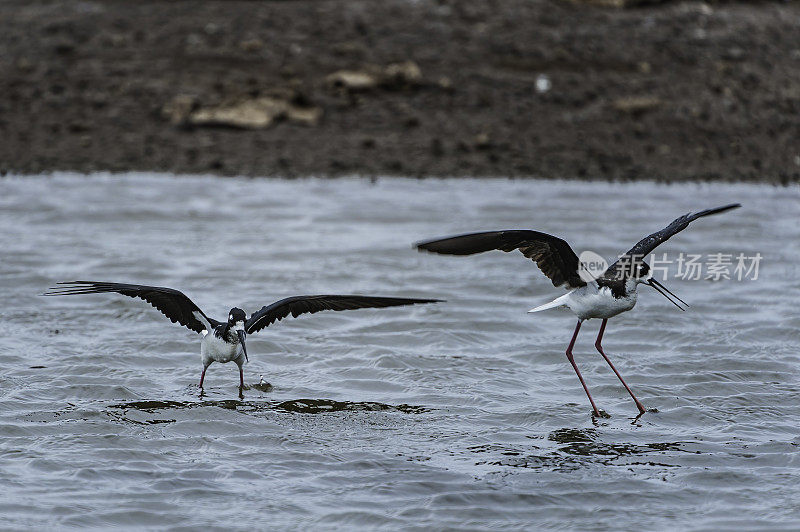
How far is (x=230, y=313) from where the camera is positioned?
9242mm

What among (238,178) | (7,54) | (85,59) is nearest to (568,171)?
(238,178)

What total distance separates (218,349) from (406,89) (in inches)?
366

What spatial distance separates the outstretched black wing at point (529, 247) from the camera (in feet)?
24.5

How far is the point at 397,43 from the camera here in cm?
1842

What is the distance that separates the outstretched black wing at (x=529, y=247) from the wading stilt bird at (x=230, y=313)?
1.03 metres

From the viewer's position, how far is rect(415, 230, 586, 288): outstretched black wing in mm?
7477

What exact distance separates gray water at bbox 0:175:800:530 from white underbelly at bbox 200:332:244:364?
319 mm

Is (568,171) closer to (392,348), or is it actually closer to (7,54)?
(392,348)

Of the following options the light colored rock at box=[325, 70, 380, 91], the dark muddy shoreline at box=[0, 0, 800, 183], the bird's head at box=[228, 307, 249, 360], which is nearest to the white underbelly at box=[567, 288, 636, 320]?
the bird's head at box=[228, 307, 249, 360]

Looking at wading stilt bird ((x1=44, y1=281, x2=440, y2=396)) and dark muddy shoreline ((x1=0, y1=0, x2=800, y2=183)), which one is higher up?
dark muddy shoreline ((x1=0, y1=0, x2=800, y2=183))

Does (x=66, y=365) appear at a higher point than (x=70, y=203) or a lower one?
lower

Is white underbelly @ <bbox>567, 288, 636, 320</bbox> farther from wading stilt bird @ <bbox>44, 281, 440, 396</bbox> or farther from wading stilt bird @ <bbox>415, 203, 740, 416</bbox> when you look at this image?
wading stilt bird @ <bbox>44, 281, 440, 396</bbox>

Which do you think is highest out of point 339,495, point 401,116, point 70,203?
point 401,116

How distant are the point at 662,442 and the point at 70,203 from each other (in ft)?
31.5
